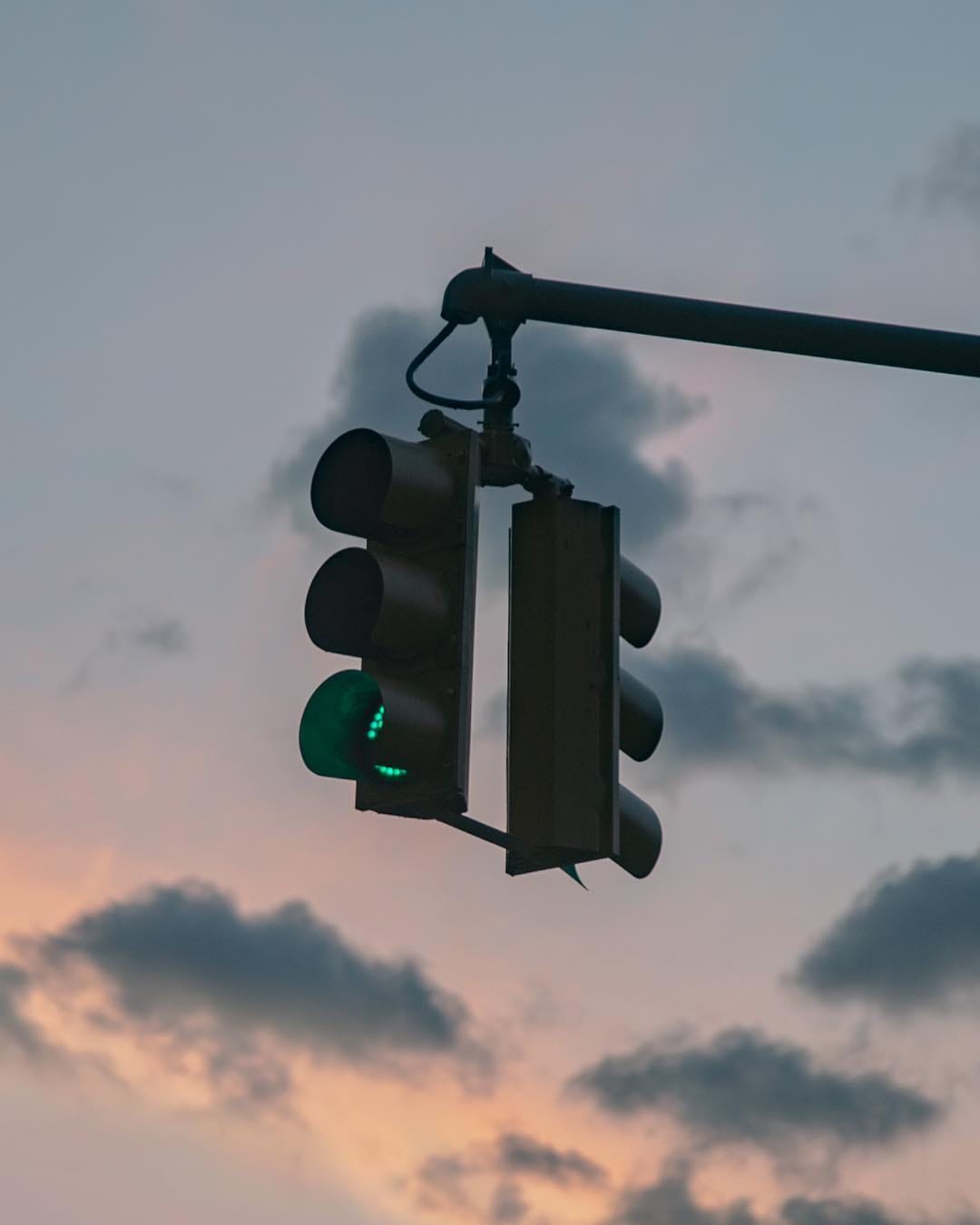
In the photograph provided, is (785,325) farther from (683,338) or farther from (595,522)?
(595,522)

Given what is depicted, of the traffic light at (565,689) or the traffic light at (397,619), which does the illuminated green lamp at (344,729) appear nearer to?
the traffic light at (397,619)

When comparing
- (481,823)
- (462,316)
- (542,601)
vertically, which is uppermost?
(462,316)

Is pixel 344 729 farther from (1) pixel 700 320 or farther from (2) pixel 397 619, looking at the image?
(1) pixel 700 320

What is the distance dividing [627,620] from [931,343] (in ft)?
5.46

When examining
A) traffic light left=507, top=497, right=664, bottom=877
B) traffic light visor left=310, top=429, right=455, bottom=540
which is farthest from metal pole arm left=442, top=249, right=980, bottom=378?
traffic light visor left=310, top=429, right=455, bottom=540

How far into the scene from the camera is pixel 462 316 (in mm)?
8203

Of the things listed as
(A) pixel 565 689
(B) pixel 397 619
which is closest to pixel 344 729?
(B) pixel 397 619

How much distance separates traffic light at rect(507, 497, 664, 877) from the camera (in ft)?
24.3

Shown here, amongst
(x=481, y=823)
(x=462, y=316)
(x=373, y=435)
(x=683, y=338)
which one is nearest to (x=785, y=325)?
(x=683, y=338)

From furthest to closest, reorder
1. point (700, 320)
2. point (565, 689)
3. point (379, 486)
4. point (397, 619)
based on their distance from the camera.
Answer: point (700, 320), point (565, 689), point (379, 486), point (397, 619)

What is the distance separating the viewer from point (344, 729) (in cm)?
720

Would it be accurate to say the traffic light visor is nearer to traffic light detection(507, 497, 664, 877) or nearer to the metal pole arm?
traffic light detection(507, 497, 664, 877)

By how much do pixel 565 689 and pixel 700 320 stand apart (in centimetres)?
168

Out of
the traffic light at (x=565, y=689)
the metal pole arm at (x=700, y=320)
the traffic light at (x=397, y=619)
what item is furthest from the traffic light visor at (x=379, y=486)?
the metal pole arm at (x=700, y=320)
